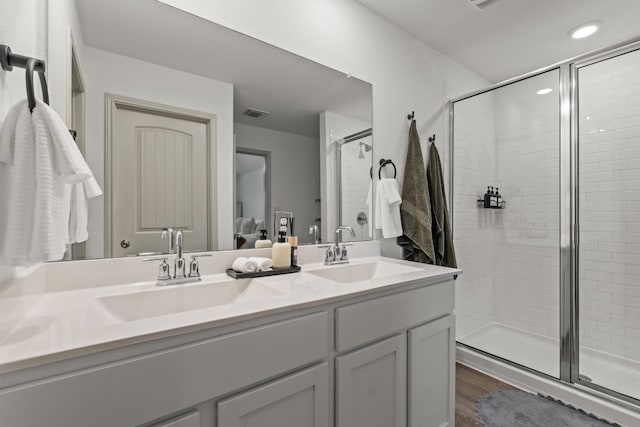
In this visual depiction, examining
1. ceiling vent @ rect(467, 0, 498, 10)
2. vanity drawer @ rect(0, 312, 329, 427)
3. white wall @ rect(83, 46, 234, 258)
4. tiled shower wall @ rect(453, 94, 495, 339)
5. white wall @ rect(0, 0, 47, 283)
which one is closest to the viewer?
vanity drawer @ rect(0, 312, 329, 427)

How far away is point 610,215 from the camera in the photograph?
216 centimetres

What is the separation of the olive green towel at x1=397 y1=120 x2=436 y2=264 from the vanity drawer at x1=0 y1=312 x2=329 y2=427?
1.29 meters

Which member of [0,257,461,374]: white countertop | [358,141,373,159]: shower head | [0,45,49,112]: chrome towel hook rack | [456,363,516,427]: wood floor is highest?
[358,141,373,159]: shower head

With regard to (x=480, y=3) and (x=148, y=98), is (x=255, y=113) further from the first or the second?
(x=480, y=3)

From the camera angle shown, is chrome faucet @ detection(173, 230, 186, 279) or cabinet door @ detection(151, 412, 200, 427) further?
chrome faucet @ detection(173, 230, 186, 279)

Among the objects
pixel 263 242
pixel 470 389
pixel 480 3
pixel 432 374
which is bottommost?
pixel 470 389

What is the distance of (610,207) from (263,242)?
98.5 inches

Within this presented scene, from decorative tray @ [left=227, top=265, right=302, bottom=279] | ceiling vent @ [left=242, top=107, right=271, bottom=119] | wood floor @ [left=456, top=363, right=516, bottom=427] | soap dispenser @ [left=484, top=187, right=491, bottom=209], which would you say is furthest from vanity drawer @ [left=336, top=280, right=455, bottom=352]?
soap dispenser @ [left=484, top=187, right=491, bottom=209]

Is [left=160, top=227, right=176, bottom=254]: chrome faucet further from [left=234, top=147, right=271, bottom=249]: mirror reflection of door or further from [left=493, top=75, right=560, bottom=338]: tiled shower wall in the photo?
[left=493, top=75, right=560, bottom=338]: tiled shower wall

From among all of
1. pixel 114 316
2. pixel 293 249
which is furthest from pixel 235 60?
pixel 114 316

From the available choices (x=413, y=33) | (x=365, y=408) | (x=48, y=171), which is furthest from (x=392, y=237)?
(x=48, y=171)

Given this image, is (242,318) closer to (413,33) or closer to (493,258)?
(413,33)

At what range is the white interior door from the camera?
111 centimetres

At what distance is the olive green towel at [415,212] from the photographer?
1.98 meters
